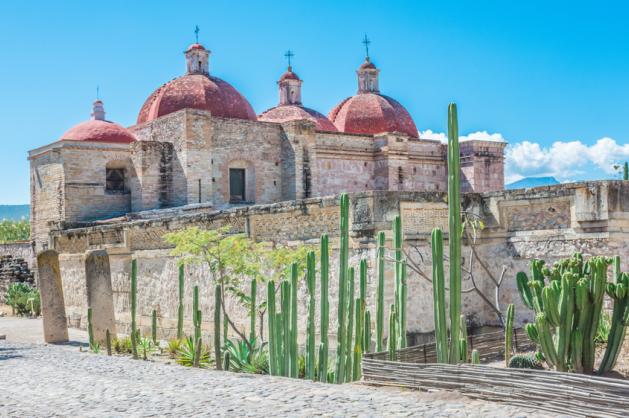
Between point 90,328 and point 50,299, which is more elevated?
point 50,299

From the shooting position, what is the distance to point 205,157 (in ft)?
89.8

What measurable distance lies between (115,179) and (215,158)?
372 cm

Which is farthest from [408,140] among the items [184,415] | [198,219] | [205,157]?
[184,415]

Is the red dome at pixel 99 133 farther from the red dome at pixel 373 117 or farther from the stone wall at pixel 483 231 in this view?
the stone wall at pixel 483 231

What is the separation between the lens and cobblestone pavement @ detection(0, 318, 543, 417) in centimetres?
640

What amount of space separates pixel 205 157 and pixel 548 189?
18.6 meters

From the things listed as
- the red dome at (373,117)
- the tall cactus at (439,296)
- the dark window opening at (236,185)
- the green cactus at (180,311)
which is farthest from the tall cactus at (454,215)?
the red dome at (373,117)

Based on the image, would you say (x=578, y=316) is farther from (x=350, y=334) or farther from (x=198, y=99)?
(x=198, y=99)

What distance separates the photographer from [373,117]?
110ft

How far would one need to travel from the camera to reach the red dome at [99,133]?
27219 mm

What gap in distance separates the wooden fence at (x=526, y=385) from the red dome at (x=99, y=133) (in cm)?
2200

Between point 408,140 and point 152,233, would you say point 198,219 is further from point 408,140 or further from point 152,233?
point 408,140

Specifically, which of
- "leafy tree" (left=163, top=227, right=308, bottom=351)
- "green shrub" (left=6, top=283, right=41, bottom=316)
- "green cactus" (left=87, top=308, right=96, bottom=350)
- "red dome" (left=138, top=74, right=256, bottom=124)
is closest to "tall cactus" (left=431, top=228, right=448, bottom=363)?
"leafy tree" (left=163, top=227, right=308, bottom=351)

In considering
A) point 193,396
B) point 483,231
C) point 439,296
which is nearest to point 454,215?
point 439,296
